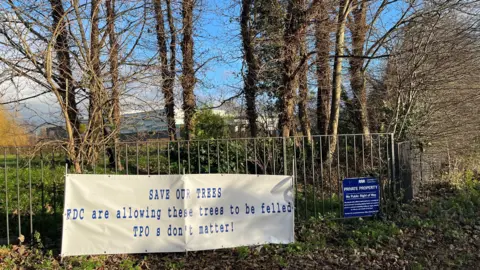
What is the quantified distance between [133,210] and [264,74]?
6.60 m

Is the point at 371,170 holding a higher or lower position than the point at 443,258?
higher

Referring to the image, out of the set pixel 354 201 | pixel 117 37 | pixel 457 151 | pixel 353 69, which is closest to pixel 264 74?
pixel 353 69

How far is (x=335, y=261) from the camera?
5.37m

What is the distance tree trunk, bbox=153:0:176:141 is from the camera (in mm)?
10891

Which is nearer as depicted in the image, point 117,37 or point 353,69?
point 117,37

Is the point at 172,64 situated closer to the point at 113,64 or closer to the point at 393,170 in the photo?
the point at 113,64

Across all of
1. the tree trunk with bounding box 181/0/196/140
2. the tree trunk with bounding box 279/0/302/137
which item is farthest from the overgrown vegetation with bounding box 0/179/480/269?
the tree trunk with bounding box 181/0/196/140

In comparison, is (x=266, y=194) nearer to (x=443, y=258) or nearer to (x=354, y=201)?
(x=354, y=201)

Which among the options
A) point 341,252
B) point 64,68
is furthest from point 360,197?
point 64,68

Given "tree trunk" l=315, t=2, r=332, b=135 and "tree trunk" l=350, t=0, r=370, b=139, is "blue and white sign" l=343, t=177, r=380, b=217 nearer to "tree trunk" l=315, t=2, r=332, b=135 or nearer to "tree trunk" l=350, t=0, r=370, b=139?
"tree trunk" l=350, t=0, r=370, b=139

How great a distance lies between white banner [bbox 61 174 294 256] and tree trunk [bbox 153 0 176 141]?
Result: 5536 millimetres

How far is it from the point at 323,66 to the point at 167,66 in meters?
4.40

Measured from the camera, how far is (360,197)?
22.4 feet

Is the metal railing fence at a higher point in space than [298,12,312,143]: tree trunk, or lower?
lower
